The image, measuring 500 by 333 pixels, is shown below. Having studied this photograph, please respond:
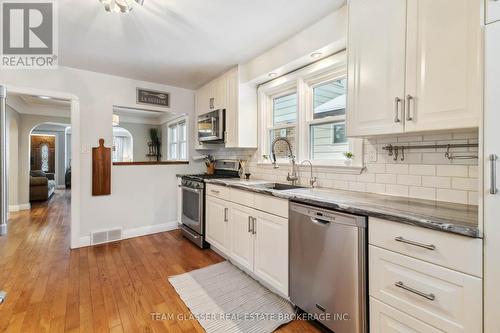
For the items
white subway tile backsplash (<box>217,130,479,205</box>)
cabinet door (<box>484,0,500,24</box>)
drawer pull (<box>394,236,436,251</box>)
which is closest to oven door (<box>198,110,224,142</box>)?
white subway tile backsplash (<box>217,130,479,205</box>)

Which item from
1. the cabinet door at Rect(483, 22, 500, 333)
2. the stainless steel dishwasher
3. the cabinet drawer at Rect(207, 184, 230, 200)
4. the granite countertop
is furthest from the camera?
the cabinet drawer at Rect(207, 184, 230, 200)

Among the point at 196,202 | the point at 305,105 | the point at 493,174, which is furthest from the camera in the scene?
the point at 196,202

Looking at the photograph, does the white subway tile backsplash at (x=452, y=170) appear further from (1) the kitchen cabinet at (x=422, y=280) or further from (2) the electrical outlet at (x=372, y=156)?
(1) the kitchen cabinet at (x=422, y=280)

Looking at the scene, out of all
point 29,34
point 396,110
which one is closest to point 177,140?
point 29,34

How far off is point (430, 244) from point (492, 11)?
1018 mm

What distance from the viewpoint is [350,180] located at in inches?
86.1

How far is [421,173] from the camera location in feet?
5.63

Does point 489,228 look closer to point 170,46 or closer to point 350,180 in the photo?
point 350,180

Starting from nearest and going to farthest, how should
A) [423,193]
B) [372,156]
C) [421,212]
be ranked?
[421,212] < [423,193] < [372,156]

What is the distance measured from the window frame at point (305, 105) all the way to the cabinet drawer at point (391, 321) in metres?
1.09

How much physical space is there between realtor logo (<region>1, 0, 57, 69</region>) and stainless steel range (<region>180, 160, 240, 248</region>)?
2151 mm

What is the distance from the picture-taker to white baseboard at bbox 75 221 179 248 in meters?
3.32

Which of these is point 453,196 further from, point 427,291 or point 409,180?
point 427,291

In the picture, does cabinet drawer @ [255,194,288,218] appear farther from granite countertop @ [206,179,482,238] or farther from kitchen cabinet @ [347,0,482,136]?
kitchen cabinet @ [347,0,482,136]
